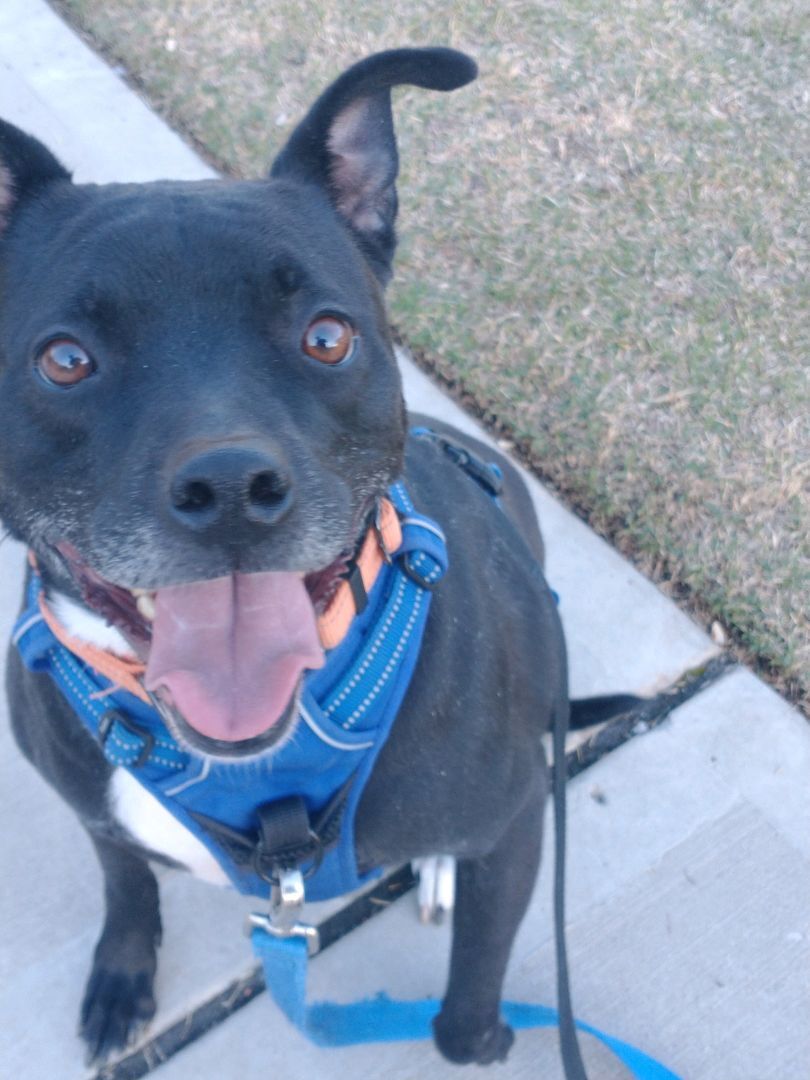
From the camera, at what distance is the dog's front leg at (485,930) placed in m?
2.43

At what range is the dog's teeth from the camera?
1884 mm

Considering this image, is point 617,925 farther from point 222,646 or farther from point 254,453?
point 254,453

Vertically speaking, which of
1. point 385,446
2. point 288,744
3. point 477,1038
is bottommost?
point 477,1038

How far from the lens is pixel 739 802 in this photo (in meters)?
3.02

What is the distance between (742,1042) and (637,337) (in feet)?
7.94

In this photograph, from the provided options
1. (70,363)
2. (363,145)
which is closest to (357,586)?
(70,363)

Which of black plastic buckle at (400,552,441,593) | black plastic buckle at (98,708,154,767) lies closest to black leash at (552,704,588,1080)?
black plastic buckle at (400,552,441,593)

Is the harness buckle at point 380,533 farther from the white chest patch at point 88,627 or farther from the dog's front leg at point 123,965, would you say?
the dog's front leg at point 123,965

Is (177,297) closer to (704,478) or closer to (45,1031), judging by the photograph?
(45,1031)

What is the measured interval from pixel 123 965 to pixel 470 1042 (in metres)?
0.89

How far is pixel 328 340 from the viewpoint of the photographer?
1.91 meters

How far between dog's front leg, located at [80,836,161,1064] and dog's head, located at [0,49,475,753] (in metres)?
1.02

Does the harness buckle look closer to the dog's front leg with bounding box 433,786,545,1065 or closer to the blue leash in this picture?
the dog's front leg with bounding box 433,786,545,1065

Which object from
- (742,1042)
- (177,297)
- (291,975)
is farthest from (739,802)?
(177,297)
